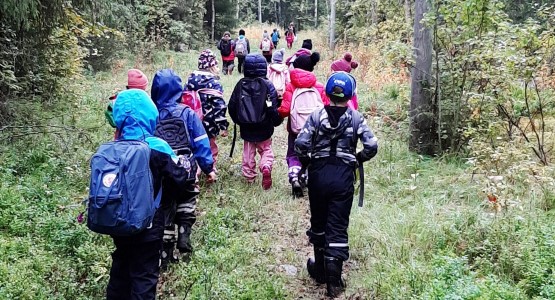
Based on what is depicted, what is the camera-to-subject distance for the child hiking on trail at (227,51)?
1934cm

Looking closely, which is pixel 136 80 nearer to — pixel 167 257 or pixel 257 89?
pixel 167 257

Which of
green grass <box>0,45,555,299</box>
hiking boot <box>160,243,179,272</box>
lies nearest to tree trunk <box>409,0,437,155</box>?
green grass <box>0,45,555,299</box>

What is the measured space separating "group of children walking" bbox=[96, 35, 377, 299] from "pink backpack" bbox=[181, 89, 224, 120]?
0.07 ft

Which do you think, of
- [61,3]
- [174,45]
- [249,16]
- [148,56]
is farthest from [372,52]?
[249,16]

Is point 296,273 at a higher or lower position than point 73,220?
lower

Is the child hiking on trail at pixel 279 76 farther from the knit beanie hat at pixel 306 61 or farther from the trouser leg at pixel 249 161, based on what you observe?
the knit beanie hat at pixel 306 61

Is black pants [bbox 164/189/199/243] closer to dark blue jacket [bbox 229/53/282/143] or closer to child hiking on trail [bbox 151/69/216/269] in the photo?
child hiking on trail [bbox 151/69/216/269]

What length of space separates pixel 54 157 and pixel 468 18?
22.7 feet

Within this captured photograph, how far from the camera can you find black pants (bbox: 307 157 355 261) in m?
4.83

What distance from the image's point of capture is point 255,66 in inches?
293

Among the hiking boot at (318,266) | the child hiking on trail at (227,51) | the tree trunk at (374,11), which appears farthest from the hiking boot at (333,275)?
the tree trunk at (374,11)

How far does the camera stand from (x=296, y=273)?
5.43 metres

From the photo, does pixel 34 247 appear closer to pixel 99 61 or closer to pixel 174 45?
pixel 99 61

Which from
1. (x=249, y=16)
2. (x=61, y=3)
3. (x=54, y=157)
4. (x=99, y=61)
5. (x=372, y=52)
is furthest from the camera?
(x=249, y=16)
